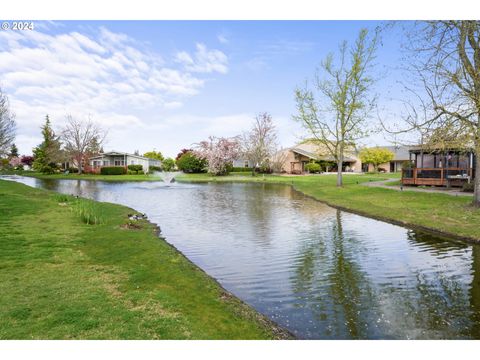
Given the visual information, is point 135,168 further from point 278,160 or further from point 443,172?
point 443,172

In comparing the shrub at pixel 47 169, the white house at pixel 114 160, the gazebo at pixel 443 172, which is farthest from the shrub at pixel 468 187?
the shrub at pixel 47 169

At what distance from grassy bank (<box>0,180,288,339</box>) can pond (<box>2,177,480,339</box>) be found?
33.7 inches

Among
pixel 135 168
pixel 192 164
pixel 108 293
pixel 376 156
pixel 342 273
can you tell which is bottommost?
pixel 342 273

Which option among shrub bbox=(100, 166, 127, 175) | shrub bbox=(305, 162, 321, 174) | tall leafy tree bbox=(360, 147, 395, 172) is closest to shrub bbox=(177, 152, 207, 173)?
shrub bbox=(100, 166, 127, 175)

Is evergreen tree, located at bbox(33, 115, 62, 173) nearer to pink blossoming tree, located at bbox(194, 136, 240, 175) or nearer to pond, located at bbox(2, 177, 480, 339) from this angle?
pink blossoming tree, located at bbox(194, 136, 240, 175)

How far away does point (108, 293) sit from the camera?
6.14 meters

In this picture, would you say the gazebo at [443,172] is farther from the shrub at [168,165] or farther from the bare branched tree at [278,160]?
the shrub at [168,165]

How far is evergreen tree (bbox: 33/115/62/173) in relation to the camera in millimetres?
66562

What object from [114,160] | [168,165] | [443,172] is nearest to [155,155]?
[168,165]

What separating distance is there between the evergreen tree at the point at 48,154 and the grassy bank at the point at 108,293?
204ft

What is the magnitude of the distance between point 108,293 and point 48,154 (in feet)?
230

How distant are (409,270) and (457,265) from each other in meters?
1.36

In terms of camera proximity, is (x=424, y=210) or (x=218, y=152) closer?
(x=424, y=210)

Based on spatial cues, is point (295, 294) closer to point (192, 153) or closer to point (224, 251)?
point (224, 251)
